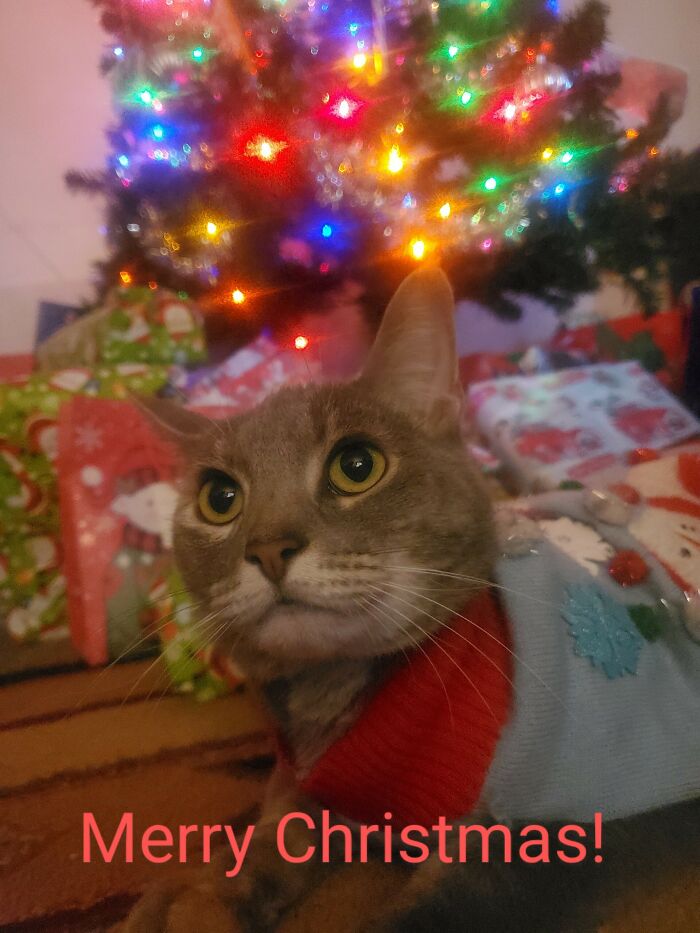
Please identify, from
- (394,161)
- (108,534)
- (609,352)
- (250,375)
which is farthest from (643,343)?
(108,534)

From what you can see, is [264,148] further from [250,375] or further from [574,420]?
[574,420]

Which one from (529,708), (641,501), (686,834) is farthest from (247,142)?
(686,834)

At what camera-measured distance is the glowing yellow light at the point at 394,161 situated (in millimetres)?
1555

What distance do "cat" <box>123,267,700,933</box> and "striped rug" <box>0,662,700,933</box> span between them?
7 centimetres

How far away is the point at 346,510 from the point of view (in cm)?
60

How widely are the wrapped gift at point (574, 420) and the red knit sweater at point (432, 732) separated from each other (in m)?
0.90

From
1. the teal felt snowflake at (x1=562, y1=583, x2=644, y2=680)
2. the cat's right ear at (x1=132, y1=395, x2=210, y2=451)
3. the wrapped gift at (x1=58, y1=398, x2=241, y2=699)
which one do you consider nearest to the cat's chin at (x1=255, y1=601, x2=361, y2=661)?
the teal felt snowflake at (x1=562, y1=583, x2=644, y2=680)

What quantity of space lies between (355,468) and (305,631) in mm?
184

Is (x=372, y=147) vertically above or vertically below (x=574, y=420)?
above

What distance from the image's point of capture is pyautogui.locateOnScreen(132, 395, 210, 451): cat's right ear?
835 mm

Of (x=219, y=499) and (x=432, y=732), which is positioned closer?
(x=432, y=732)

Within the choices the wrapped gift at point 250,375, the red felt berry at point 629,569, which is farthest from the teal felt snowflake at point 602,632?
the wrapped gift at point 250,375

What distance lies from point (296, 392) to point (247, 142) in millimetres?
1073

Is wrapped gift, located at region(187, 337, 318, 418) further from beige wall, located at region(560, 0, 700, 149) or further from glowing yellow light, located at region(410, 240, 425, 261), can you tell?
beige wall, located at region(560, 0, 700, 149)
